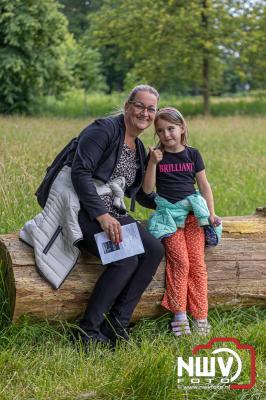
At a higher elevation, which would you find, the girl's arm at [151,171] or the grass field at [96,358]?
the girl's arm at [151,171]

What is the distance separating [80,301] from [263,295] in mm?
1397

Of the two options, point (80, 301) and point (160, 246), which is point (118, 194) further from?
point (80, 301)

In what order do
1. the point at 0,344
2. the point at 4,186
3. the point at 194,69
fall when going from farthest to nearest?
the point at 194,69, the point at 4,186, the point at 0,344

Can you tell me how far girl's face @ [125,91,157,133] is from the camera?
14.1 ft

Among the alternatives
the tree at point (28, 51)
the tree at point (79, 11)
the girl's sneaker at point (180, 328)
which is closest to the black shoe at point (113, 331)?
the girl's sneaker at point (180, 328)

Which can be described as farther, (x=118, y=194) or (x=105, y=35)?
(x=105, y=35)

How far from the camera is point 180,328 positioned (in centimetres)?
430

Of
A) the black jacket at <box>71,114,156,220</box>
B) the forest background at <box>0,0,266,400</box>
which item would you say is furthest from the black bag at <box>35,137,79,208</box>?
the forest background at <box>0,0,266,400</box>

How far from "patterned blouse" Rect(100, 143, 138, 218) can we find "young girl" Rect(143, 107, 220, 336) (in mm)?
110

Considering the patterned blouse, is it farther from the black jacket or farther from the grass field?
the grass field

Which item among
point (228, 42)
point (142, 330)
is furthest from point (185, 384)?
point (228, 42)

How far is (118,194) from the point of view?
4297mm

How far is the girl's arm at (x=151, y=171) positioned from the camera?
4.39 m

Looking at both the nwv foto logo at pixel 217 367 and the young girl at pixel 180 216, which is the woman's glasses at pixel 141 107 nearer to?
the young girl at pixel 180 216
